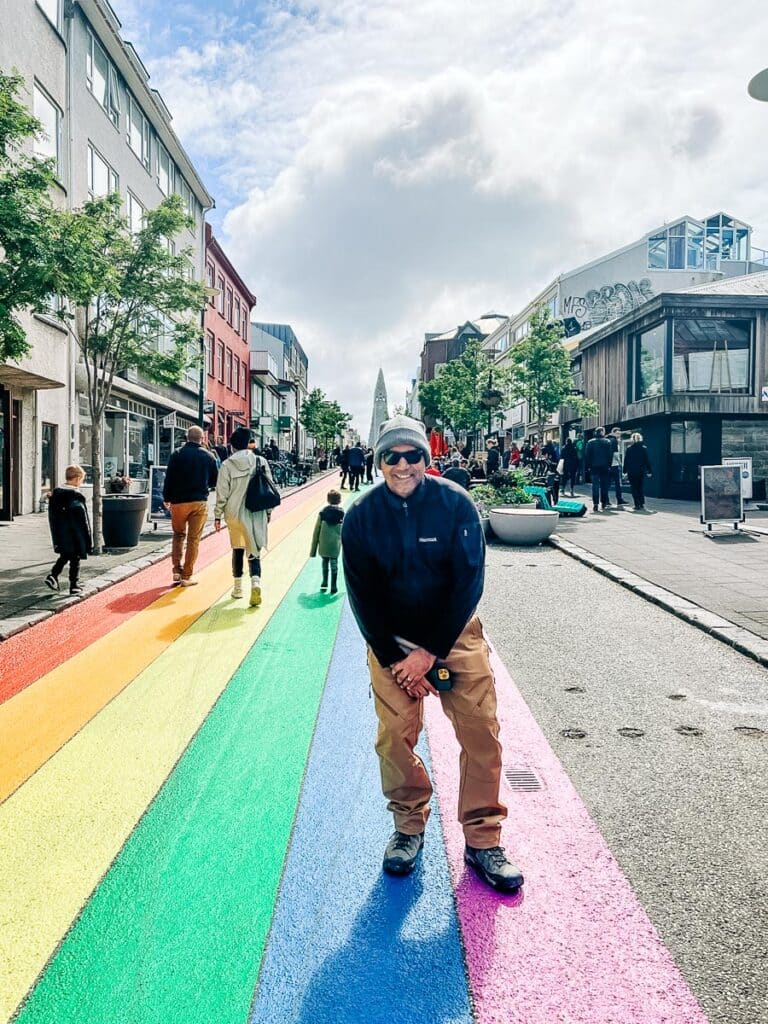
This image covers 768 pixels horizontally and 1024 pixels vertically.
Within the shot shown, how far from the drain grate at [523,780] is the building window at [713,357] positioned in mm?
22453

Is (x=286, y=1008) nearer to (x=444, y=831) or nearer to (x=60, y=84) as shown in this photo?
(x=444, y=831)

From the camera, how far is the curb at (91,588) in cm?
680

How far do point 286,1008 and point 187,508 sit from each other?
280 inches

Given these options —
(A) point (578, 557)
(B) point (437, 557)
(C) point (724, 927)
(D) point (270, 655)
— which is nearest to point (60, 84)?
(A) point (578, 557)

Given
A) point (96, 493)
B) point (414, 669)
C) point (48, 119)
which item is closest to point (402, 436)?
point (414, 669)

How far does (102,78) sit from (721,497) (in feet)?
69.3

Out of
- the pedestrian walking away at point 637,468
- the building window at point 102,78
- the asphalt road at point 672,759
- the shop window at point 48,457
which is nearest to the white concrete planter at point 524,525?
the asphalt road at point 672,759

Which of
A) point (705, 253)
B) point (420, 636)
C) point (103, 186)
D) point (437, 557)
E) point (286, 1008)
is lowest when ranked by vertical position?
point (286, 1008)

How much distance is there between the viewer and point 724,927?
8.25 ft

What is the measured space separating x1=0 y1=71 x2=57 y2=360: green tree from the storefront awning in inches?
299

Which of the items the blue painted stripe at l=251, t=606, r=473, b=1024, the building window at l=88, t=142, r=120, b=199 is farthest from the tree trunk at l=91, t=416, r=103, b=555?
the building window at l=88, t=142, r=120, b=199

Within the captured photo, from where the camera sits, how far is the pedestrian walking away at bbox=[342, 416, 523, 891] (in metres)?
2.83

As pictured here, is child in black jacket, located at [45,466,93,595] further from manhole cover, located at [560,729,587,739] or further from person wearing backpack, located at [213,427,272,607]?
manhole cover, located at [560,729,587,739]

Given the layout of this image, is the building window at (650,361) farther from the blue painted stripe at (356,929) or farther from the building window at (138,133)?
the blue painted stripe at (356,929)
